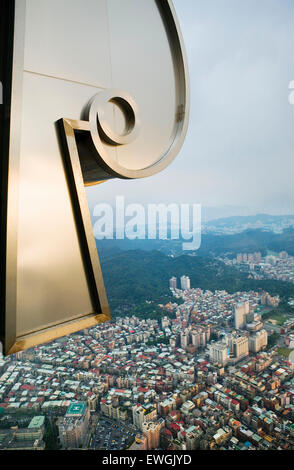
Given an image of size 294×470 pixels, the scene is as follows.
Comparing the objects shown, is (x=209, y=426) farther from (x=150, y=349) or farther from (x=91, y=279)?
(x=91, y=279)

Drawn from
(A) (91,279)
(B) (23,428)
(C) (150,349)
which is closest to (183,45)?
(A) (91,279)

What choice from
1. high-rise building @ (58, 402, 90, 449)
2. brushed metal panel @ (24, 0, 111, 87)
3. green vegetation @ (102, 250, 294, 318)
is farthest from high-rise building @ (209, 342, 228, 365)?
brushed metal panel @ (24, 0, 111, 87)

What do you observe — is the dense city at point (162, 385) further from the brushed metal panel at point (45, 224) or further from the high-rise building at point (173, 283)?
the brushed metal panel at point (45, 224)

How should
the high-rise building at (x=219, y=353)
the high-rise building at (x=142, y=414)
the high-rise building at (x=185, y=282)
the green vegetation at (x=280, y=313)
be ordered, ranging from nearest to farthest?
the high-rise building at (x=142, y=414) < the high-rise building at (x=219, y=353) < the green vegetation at (x=280, y=313) < the high-rise building at (x=185, y=282)

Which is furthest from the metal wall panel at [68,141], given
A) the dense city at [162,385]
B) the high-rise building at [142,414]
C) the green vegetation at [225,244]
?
the green vegetation at [225,244]

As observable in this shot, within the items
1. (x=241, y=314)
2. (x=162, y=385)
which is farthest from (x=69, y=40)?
(x=241, y=314)

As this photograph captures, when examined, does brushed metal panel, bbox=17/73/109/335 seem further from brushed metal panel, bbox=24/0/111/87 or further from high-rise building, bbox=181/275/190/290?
high-rise building, bbox=181/275/190/290
